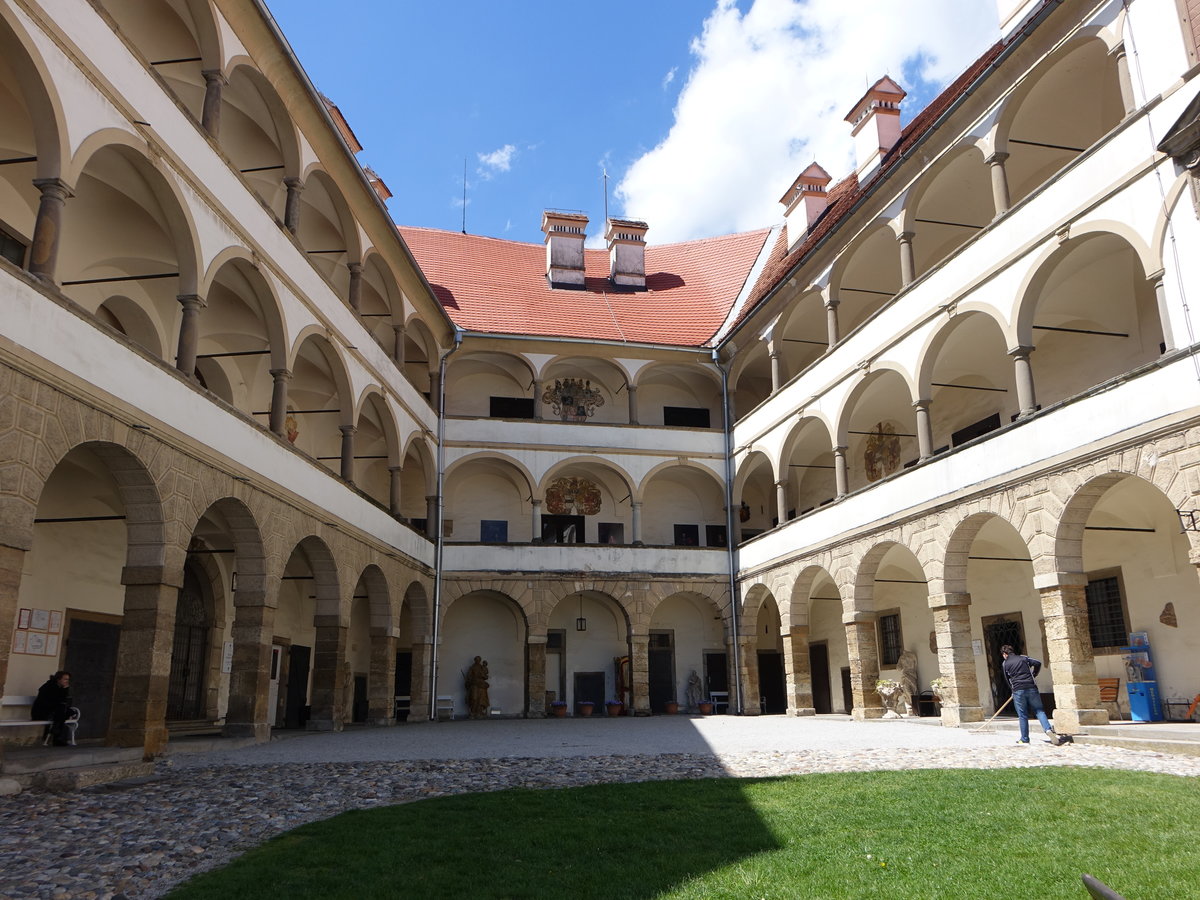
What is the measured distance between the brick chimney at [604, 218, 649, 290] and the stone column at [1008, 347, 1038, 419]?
16.9 meters

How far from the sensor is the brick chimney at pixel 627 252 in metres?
30.7

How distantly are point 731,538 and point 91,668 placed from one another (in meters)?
15.4

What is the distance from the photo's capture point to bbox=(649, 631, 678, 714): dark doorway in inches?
1046

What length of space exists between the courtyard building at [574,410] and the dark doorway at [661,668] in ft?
0.27

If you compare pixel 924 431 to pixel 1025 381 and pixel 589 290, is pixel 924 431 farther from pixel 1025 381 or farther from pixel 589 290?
pixel 589 290

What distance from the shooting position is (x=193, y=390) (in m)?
12.2

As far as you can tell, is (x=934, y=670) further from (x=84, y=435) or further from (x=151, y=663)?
(x=84, y=435)

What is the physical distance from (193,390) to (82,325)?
7.83 ft

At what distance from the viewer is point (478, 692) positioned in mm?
24844

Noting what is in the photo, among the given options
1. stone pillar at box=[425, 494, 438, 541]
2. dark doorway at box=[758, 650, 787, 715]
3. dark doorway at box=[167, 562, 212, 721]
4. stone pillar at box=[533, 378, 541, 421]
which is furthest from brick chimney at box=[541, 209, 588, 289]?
dark doorway at box=[167, 562, 212, 721]

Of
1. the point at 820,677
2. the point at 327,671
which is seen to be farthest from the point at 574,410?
the point at 327,671

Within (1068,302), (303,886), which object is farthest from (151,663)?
(1068,302)

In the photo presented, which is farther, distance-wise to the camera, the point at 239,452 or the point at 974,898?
the point at 239,452

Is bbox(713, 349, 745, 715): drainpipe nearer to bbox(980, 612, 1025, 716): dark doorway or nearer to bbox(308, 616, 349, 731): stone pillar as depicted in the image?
bbox(980, 612, 1025, 716): dark doorway
